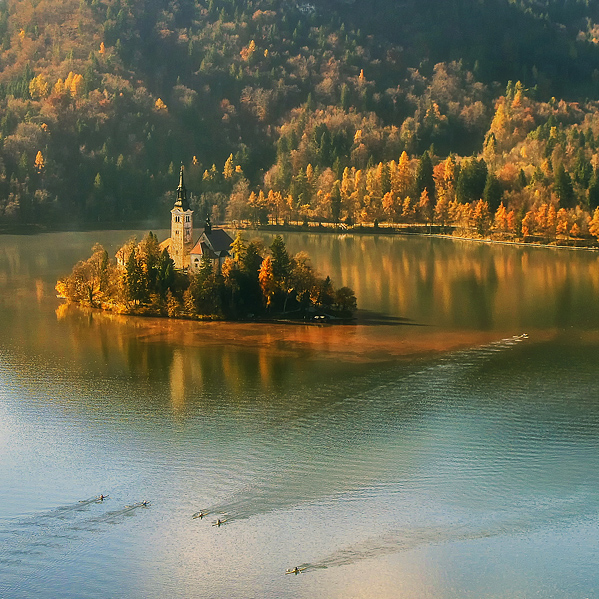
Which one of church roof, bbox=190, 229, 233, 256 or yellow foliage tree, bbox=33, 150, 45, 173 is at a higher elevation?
yellow foliage tree, bbox=33, 150, 45, 173

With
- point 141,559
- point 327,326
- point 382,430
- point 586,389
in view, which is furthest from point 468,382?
point 141,559

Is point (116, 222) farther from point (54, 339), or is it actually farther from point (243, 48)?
point (54, 339)

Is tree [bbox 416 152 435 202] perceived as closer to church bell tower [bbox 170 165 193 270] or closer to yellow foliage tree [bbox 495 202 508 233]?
yellow foliage tree [bbox 495 202 508 233]

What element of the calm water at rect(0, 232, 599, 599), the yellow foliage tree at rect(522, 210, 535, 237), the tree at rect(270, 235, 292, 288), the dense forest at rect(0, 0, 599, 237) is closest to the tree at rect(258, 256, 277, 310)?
the tree at rect(270, 235, 292, 288)

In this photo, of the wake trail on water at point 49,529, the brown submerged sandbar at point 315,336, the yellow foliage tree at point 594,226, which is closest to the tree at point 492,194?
the yellow foliage tree at point 594,226

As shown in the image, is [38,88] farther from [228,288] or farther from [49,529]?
[49,529]

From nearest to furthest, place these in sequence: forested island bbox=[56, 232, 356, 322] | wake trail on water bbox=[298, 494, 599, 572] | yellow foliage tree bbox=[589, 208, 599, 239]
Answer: wake trail on water bbox=[298, 494, 599, 572] → forested island bbox=[56, 232, 356, 322] → yellow foliage tree bbox=[589, 208, 599, 239]
